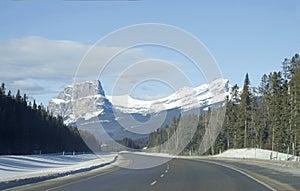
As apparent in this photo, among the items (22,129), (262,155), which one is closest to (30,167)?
(262,155)

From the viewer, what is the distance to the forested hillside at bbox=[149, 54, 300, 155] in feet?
260

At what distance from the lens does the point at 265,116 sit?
101312mm

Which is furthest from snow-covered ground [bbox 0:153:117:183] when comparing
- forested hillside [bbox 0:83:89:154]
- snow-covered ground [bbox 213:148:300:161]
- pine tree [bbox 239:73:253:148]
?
pine tree [bbox 239:73:253:148]

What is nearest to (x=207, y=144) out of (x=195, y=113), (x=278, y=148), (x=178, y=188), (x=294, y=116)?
(x=195, y=113)

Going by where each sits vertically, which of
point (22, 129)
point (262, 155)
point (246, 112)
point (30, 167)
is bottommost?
point (30, 167)

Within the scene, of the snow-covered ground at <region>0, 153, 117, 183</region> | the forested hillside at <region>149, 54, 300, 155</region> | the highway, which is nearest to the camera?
the highway

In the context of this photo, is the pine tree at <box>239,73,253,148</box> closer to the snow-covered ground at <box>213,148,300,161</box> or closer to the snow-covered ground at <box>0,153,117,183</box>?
the snow-covered ground at <box>213,148,300,161</box>

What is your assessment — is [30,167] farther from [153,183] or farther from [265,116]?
[265,116]

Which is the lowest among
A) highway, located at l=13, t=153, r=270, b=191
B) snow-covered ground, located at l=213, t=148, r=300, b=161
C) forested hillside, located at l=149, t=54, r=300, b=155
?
highway, located at l=13, t=153, r=270, b=191

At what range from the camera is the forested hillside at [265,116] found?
79125 millimetres

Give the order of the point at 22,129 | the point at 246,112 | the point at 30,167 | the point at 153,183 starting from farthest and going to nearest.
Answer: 1. the point at 246,112
2. the point at 22,129
3. the point at 30,167
4. the point at 153,183

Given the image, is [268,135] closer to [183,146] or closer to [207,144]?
[207,144]

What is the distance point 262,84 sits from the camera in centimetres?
10200

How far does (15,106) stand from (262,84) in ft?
149
